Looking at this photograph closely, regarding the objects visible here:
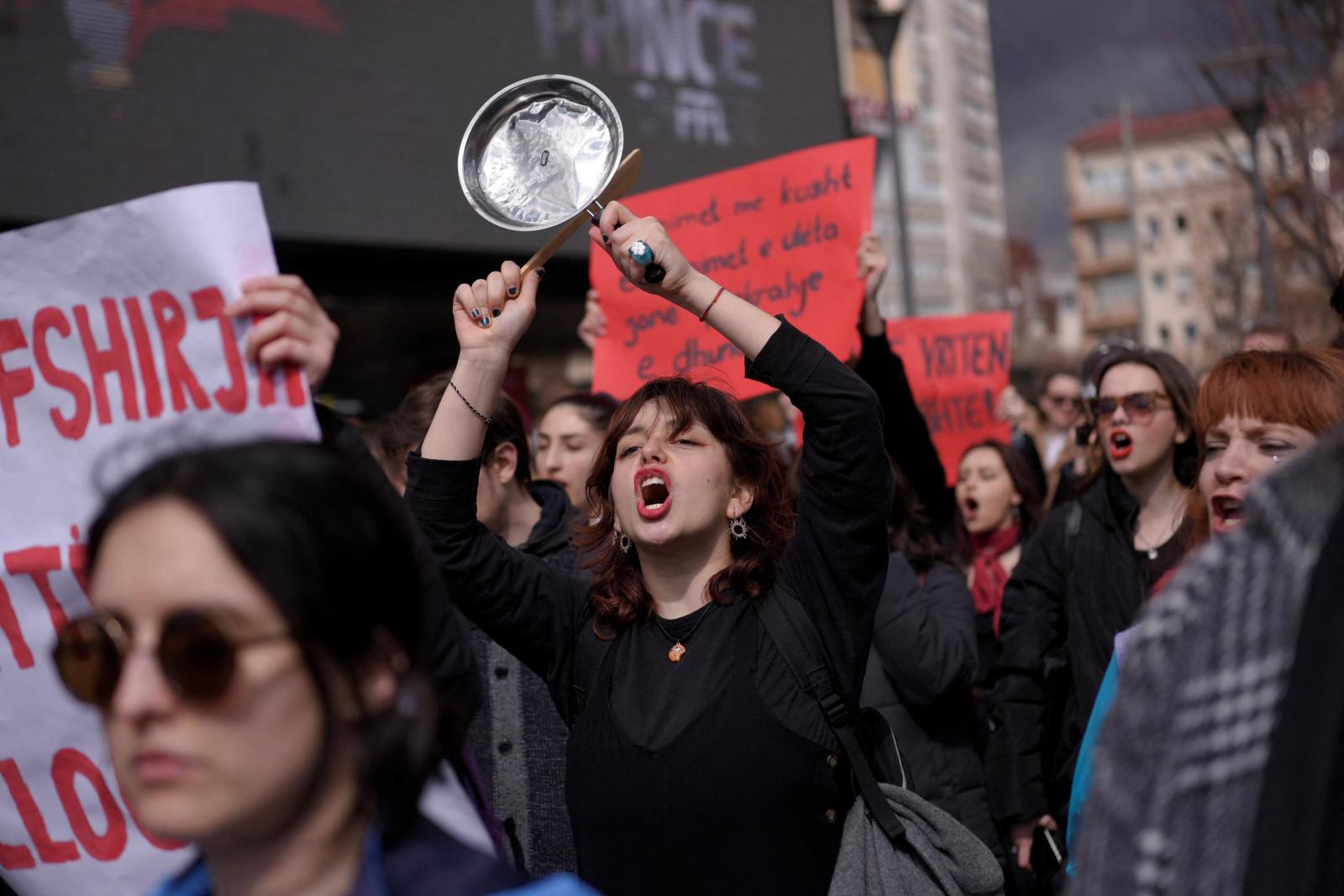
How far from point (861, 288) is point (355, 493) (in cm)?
333

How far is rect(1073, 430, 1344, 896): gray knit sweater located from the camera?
42.5 inches

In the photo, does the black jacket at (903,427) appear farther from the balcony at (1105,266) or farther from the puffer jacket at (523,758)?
the balcony at (1105,266)

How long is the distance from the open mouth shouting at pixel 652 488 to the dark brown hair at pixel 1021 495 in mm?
3022

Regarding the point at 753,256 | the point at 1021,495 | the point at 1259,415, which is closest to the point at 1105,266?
the point at 1021,495

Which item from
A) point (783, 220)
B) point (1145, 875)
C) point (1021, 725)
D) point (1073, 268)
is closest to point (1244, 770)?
point (1145, 875)

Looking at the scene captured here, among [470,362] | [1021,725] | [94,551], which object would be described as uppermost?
[470,362]

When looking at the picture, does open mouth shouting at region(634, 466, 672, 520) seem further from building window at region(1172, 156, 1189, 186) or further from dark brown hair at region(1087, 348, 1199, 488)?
building window at region(1172, 156, 1189, 186)

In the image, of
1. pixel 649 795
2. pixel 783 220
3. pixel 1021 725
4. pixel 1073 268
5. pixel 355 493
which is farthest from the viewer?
pixel 1073 268

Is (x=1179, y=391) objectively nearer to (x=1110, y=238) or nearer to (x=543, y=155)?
(x=543, y=155)

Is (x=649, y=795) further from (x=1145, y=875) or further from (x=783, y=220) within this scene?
(x=783, y=220)

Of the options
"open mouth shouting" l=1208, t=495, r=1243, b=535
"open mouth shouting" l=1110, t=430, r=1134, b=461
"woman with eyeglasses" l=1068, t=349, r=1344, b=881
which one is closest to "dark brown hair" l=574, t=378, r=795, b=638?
"woman with eyeglasses" l=1068, t=349, r=1344, b=881

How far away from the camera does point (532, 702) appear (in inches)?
124

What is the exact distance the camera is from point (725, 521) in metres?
2.77

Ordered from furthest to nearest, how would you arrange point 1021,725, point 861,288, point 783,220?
1. point 783,220
2. point 861,288
3. point 1021,725
